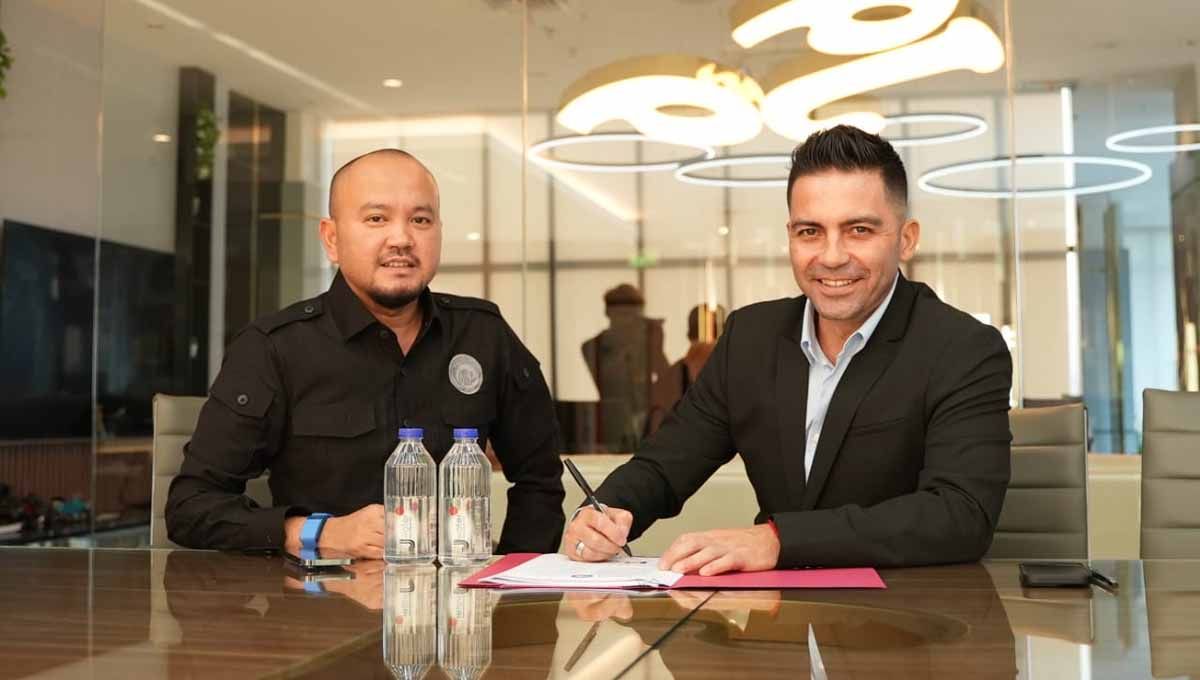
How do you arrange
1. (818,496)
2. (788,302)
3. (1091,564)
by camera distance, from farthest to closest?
(788,302)
(818,496)
(1091,564)

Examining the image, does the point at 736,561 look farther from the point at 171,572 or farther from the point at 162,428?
the point at 162,428

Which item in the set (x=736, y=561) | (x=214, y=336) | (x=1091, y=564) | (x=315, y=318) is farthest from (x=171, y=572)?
(x=214, y=336)

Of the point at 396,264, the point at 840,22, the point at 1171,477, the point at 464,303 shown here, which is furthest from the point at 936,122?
the point at 396,264

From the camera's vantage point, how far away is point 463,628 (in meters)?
1.33

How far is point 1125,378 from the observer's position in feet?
19.4

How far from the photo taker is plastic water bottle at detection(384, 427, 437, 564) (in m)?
1.88

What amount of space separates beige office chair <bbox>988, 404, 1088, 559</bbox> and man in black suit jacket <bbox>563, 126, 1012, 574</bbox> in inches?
15.9

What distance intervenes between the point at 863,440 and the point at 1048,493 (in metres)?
0.56

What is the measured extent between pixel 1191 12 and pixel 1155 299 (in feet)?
4.30

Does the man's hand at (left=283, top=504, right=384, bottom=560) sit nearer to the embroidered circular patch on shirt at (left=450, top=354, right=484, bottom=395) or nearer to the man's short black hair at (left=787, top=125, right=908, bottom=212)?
the embroidered circular patch on shirt at (left=450, top=354, right=484, bottom=395)

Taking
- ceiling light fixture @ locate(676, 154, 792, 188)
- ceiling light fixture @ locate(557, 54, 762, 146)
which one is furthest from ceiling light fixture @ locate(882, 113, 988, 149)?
ceiling light fixture @ locate(557, 54, 762, 146)

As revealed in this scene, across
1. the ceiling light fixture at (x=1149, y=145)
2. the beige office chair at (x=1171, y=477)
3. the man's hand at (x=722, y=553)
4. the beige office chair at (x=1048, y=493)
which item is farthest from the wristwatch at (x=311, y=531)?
the ceiling light fixture at (x=1149, y=145)

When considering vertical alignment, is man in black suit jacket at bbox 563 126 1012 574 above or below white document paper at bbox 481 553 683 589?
above

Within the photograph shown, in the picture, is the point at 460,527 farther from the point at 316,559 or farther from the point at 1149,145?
the point at 1149,145
